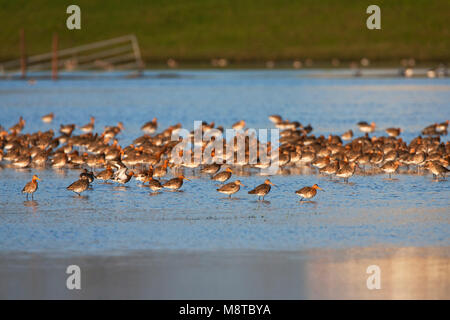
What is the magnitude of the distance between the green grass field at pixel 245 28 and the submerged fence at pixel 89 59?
2645 mm

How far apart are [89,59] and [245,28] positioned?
23576mm

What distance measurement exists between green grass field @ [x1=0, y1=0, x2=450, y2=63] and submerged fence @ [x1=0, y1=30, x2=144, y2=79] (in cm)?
265

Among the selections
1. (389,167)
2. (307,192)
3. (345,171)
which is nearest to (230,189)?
(307,192)

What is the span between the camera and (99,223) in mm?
16422

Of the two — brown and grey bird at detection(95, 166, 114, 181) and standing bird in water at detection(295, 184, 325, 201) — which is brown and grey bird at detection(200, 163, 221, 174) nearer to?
brown and grey bird at detection(95, 166, 114, 181)

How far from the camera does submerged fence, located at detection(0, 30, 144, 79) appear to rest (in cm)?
9951

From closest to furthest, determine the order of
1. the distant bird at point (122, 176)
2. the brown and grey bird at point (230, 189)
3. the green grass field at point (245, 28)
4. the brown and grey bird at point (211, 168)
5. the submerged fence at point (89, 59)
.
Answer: the brown and grey bird at point (230, 189)
the distant bird at point (122, 176)
the brown and grey bird at point (211, 168)
the submerged fence at point (89, 59)
the green grass field at point (245, 28)

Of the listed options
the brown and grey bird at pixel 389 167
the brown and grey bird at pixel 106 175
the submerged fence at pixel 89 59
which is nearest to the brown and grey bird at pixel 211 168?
the brown and grey bird at pixel 106 175

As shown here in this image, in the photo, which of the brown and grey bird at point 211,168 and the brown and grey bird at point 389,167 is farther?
the brown and grey bird at point 211,168

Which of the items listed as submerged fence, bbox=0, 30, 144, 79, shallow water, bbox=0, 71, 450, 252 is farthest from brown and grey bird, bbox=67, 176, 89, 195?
submerged fence, bbox=0, 30, 144, 79

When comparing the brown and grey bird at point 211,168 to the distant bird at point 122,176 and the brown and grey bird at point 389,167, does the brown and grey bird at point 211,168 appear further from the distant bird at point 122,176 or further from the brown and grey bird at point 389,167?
the brown and grey bird at point 389,167

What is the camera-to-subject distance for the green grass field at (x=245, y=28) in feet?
374

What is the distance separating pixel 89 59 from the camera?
11169 centimetres

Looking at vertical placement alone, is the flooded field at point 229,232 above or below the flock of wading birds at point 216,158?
below
